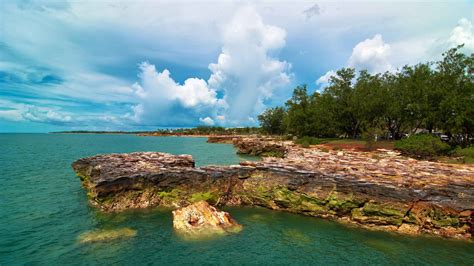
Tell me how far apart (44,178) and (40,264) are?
2473 centimetres

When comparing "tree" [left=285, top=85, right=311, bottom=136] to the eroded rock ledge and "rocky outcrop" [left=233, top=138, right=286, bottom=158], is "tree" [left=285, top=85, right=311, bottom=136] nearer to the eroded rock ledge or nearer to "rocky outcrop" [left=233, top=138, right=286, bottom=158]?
"rocky outcrop" [left=233, top=138, right=286, bottom=158]

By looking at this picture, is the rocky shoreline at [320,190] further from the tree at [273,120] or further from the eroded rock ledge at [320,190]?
the tree at [273,120]

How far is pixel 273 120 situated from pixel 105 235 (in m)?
134

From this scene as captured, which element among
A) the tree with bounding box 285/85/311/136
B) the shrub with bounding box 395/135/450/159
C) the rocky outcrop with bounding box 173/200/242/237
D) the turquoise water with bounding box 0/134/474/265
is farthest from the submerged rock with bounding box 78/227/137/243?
the tree with bounding box 285/85/311/136

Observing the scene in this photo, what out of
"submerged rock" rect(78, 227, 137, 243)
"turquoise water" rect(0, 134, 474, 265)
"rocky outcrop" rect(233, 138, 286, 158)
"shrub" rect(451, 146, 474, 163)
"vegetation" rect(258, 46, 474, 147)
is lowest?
"turquoise water" rect(0, 134, 474, 265)

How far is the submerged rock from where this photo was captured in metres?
15.3

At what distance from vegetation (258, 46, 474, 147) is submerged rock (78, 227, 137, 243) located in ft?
140

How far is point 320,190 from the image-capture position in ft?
66.9

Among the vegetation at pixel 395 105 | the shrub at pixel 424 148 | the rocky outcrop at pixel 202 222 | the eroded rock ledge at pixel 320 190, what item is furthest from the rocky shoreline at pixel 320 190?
the vegetation at pixel 395 105

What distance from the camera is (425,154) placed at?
36406 mm

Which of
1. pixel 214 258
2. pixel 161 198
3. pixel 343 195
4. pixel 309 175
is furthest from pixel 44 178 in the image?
pixel 343 195

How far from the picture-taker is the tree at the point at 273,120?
14175 cm

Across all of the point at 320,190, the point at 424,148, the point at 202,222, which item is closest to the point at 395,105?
the point at 424,148

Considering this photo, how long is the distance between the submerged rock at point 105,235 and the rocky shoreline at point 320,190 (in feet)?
15.3
